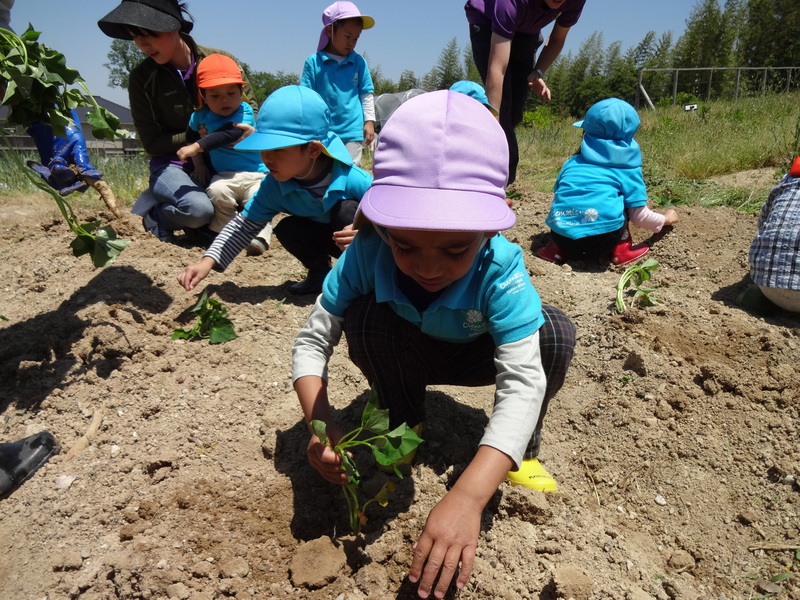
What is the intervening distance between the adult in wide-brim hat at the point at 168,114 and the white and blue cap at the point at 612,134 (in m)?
2.50

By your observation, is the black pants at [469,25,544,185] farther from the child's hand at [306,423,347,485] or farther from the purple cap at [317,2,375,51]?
the child's hand at [306,423,347,485]

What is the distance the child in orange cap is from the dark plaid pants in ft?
6.44

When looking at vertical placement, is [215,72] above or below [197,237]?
above

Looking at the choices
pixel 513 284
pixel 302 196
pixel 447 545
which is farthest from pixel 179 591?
pixel 302 196

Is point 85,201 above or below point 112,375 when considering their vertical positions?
above

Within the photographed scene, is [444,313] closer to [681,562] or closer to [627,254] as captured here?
[681,562]

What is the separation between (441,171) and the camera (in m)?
1.20

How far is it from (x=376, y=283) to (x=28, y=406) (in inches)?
64.1

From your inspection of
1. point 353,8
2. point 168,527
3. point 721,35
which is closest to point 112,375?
point 168,527

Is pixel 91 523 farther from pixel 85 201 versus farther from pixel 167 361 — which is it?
pixel 85 201

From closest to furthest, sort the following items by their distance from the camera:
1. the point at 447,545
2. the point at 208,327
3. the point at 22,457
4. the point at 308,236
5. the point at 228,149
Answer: the point at 447,545
the point at 22,457
the point at 208,327
the point at 308,236
the point at 228,149

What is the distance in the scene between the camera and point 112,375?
2318 millimetres

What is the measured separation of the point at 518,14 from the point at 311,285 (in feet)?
7.04

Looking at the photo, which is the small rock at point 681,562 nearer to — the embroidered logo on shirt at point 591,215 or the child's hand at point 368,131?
the embroidered logo on shirt at point 591,215
